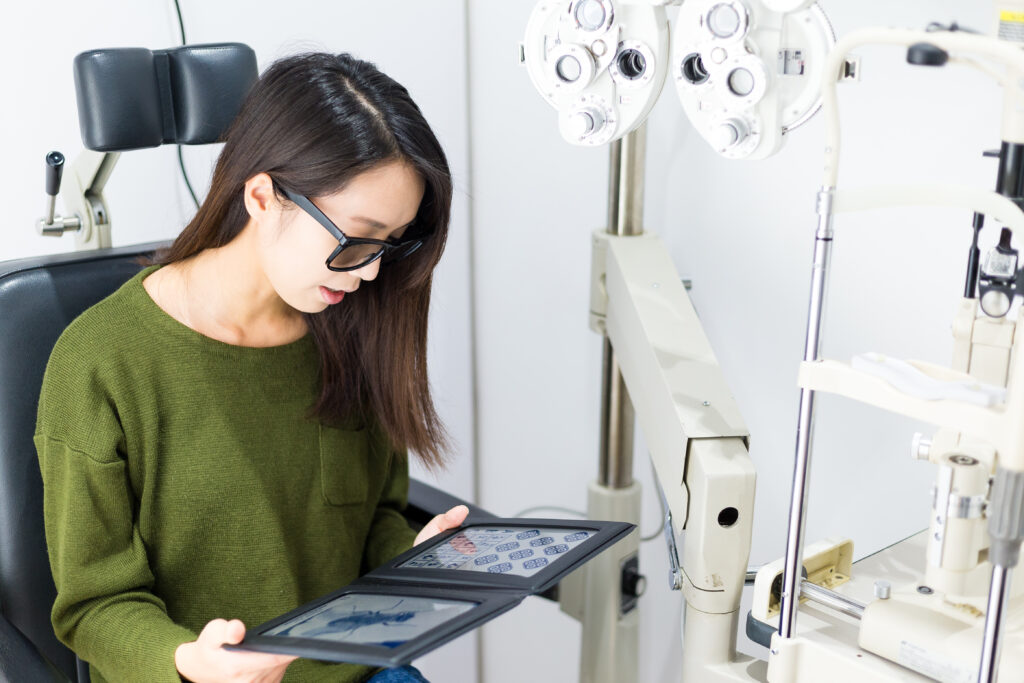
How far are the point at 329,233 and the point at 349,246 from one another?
25 mm

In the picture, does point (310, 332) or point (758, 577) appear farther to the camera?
point (310, 332)

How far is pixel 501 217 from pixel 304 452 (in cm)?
80

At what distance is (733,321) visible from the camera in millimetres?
1646

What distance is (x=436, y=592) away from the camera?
38.1 inches

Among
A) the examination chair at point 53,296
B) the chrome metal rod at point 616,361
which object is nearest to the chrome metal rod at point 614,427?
the chrome metal rod at point 616,361

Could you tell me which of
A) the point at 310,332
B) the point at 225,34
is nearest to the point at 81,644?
the point at 310,332

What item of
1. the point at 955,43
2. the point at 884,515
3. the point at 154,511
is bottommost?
the point at 884,515

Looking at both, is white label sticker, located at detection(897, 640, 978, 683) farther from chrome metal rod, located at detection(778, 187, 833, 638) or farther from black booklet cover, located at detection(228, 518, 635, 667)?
black booklet cover, located at detection(228, 518, 635, 667)

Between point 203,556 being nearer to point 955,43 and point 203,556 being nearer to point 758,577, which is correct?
point 758,577

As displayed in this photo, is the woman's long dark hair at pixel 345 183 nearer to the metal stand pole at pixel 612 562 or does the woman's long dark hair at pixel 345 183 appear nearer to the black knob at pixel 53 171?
the black knob at pixel 53 171

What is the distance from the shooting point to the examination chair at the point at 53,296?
1142 mm

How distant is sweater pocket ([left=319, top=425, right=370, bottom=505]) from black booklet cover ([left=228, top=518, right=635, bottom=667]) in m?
0.21

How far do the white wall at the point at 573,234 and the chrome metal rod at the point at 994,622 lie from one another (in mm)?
660

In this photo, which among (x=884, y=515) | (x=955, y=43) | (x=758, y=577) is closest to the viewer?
(x=955, y=43)
